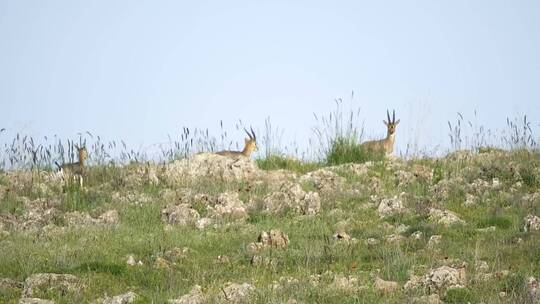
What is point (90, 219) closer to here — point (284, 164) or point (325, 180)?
point (325, 180)

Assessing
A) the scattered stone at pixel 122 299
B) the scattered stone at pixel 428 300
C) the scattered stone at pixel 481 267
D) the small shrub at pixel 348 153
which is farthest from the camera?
the small shrub at pixel 348 153

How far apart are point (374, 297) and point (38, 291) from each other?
367cm

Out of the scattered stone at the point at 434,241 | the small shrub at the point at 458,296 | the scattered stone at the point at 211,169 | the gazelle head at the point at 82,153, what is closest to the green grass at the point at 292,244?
the small shrub at the point at 458,296

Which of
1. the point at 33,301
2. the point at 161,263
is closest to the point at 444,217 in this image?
the point at 161,263

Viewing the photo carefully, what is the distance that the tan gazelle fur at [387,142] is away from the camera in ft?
65.8

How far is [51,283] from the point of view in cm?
980

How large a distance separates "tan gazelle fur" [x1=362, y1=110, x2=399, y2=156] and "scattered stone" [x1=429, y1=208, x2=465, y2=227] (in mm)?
→ 6257

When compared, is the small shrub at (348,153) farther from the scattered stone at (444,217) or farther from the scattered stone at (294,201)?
the scattered stone at (444,217)

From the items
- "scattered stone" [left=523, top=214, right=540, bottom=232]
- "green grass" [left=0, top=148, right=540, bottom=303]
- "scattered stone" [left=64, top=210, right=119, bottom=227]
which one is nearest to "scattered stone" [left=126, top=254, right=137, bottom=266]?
"green grass" [left=0, top=148, right=540, bottom=303]

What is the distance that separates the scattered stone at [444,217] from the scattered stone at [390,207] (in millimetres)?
687

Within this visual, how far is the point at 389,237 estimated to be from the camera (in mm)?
12055

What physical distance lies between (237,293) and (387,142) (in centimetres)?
1432

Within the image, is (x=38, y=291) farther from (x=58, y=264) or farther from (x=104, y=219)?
(x=104, y=219)

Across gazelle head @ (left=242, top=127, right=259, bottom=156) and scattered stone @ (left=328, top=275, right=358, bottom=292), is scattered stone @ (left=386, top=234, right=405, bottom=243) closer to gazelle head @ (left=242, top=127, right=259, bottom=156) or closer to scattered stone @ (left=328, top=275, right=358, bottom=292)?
scattered stone @ (left=328, top=275, right=358, bottom=292)
